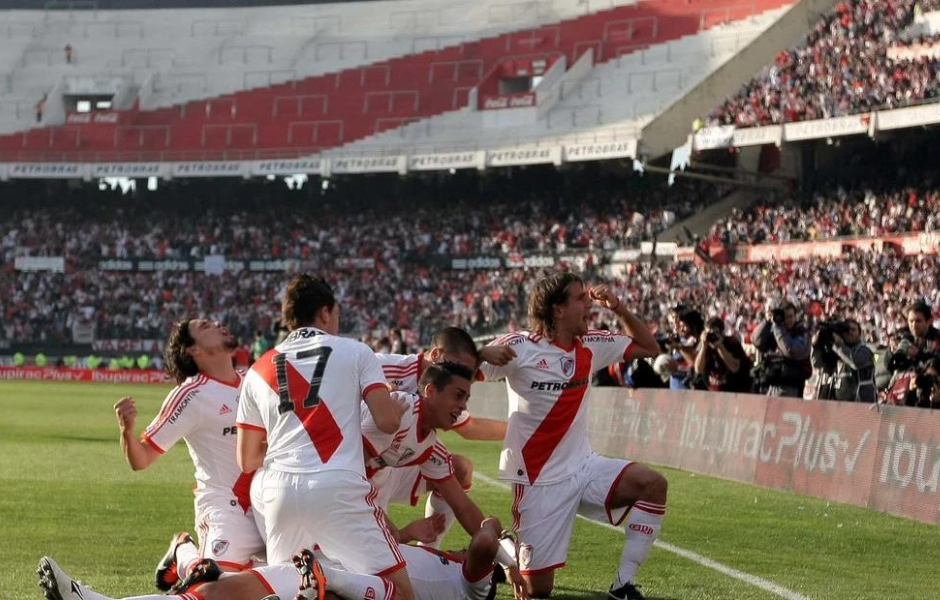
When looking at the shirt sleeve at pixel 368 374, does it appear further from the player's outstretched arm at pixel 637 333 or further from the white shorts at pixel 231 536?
the player's outstretched arm at pixel 637 333

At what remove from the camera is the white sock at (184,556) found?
26.9 ft

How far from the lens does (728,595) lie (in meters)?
8.55

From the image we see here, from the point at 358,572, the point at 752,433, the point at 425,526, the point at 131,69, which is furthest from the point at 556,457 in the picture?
the point at 131,69

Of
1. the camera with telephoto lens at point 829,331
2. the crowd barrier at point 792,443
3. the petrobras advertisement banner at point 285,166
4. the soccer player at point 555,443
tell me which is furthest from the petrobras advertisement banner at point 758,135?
the soccer player at point 555,443

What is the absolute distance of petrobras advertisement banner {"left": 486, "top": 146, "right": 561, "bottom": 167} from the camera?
5109cm

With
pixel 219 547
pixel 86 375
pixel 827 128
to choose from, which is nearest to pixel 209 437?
pixel 219 547

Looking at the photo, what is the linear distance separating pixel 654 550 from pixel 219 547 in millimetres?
3899

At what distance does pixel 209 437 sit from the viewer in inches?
316

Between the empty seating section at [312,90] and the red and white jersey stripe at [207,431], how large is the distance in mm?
47596

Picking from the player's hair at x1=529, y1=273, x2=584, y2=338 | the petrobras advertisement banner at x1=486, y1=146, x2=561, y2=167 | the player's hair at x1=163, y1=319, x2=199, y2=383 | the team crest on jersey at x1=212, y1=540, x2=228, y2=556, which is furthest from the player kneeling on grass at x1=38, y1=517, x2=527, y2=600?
the petrobras advertisement banner at x1=486, y1=146, x2=561, y2=167

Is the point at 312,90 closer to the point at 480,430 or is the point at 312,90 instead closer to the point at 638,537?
the point at 480,430

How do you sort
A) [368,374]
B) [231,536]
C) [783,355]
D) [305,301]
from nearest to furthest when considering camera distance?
[368,374] → [305,301] → [231,536] → [783,355]

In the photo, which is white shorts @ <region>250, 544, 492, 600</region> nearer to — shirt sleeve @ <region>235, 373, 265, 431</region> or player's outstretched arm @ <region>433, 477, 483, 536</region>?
player's outstretched arm @ <region>433, 477, 483, 536</region>

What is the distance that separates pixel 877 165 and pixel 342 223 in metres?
23.5
